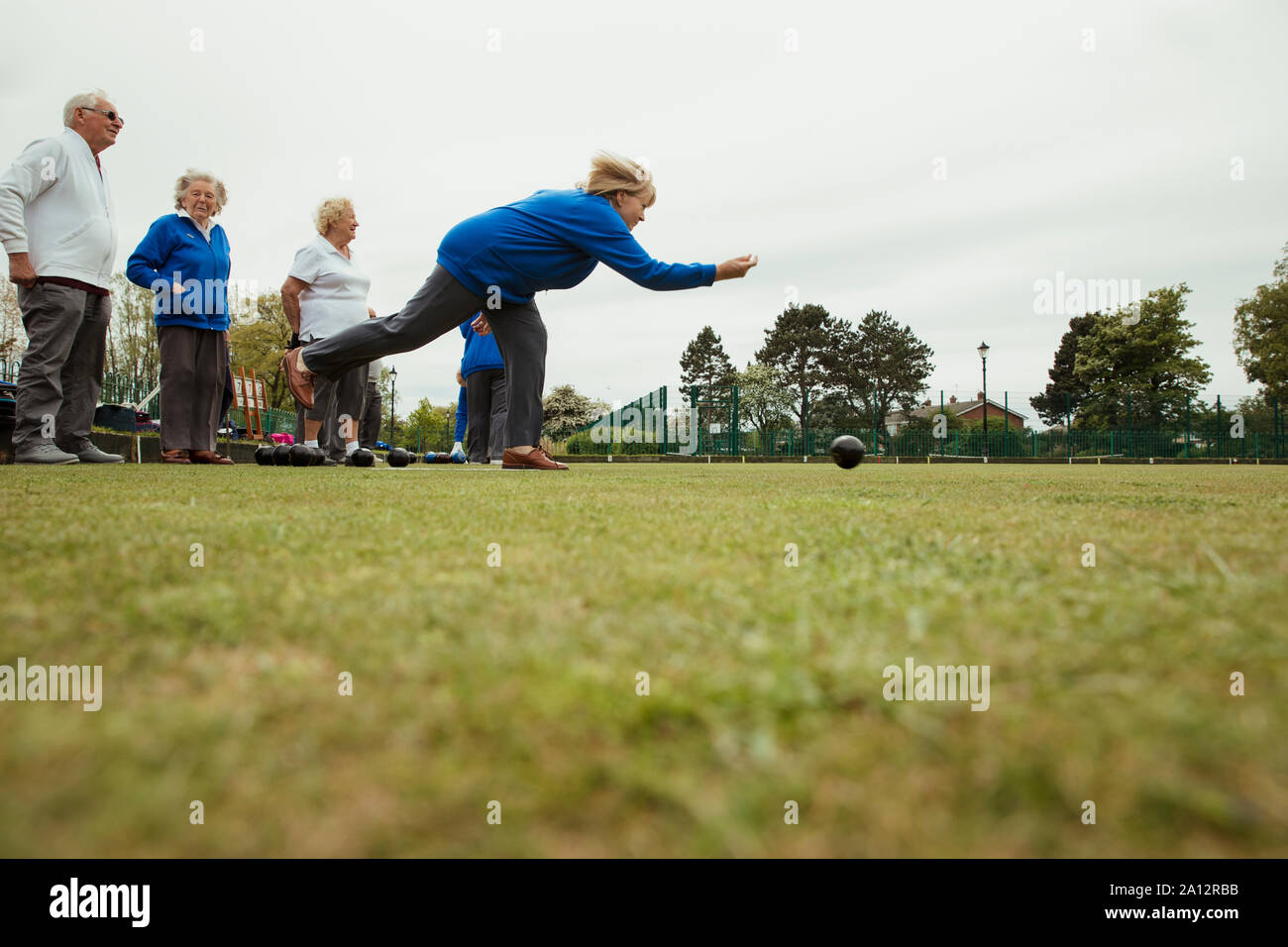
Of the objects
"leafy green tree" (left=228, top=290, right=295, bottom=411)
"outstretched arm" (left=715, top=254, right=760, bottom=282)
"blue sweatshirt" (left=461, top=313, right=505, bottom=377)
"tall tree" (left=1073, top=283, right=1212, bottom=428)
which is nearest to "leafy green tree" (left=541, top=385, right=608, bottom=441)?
"leafy green tree" (left=228, top=290, right=295, bottom=411)

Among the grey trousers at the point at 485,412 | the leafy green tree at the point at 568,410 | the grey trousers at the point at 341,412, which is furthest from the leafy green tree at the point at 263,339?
the grey trousers at the point at 341,412

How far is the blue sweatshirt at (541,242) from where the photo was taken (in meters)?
4.92

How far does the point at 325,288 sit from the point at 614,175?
11.0ft

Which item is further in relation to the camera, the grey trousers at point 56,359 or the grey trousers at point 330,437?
the grey trousers at point 330,437

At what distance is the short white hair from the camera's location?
18.3ft

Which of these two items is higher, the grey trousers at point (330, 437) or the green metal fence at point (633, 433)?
the green metal fence at point (633, 433)

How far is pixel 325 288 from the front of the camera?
23.1 ft

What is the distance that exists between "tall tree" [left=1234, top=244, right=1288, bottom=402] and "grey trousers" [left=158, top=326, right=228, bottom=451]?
52.2 m

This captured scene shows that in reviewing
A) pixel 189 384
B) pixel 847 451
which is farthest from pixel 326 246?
pixel 847 451

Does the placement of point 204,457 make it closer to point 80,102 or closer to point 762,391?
point 80,102

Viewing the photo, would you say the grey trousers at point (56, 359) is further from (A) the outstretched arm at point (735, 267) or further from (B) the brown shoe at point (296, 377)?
(A) the outstretched arm at point (735, 267)

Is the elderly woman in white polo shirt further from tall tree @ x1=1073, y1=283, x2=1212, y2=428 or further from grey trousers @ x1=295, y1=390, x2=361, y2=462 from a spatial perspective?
tall tree @ x1=1073, y1=283, x2=1212, y2=428
